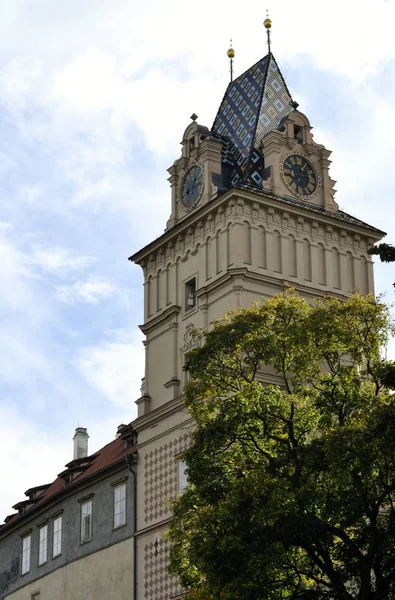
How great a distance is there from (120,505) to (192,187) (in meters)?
12.9

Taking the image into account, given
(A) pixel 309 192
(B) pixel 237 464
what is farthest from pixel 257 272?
(B) pixel 237 464

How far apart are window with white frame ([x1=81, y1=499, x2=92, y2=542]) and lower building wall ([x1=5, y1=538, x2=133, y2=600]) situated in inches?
37.4

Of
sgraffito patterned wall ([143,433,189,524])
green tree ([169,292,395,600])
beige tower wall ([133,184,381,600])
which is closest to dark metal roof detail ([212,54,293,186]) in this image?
beige tower wall ([133,184,381,600])

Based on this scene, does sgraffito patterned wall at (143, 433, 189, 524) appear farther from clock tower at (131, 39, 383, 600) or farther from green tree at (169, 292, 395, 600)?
green tree at (169, 292, 395, 600)

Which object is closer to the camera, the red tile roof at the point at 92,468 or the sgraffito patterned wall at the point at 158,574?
the sgraffito patterned wall at the point at 158,574

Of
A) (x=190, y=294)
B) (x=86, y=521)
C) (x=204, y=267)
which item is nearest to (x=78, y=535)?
(x=86, y=521)

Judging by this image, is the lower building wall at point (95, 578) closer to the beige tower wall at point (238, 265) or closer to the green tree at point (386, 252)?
the beige tower wall at point (238, 265)

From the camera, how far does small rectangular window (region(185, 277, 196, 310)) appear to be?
47.2 metres

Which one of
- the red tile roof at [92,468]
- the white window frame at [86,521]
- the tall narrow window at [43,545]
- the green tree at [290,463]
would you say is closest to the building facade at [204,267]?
the white window frame at [86,521]

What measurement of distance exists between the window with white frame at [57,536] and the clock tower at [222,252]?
8.54 metres

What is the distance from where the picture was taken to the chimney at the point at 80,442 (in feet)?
215

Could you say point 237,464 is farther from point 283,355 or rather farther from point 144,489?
point 144,489

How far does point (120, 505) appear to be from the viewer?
49250 millimetres

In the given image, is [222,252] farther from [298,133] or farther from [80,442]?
[80,442]
